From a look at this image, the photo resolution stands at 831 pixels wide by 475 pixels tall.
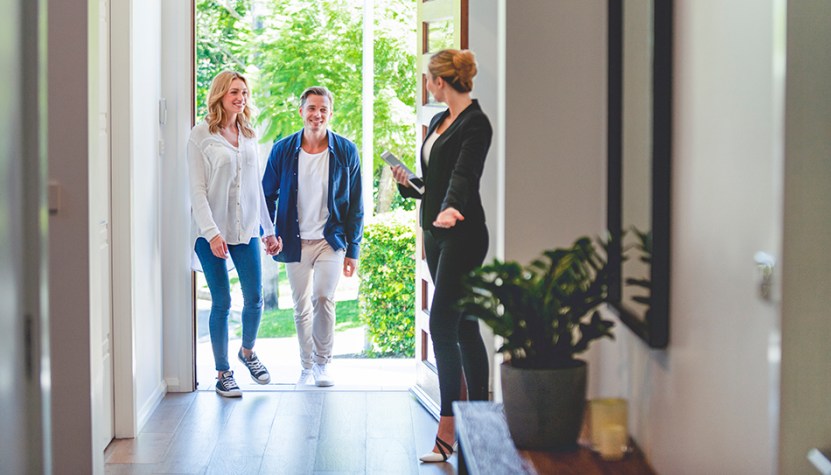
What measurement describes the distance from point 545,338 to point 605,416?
0.20m

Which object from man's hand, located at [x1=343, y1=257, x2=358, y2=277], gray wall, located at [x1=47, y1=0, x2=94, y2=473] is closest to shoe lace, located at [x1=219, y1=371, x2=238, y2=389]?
man's hand, located at [x1=343, y1=257, x2=358, y2=277]

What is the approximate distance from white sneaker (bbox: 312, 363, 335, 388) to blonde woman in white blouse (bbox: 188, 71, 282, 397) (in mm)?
444

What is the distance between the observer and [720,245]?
1.93m

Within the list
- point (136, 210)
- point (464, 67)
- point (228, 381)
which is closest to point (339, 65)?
point (228, 381)

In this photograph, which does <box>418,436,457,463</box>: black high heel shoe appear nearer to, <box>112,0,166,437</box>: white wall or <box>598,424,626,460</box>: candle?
<box>112,0,166,437</box>: white wall

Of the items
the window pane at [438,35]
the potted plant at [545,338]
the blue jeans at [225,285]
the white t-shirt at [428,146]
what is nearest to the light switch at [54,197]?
the white t-shirt at [428,146]

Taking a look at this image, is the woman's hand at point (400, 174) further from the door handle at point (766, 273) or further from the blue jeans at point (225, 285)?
the door handle at point (766, 273)

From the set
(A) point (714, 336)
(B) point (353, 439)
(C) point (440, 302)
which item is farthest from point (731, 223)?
(B) point (353, 439)

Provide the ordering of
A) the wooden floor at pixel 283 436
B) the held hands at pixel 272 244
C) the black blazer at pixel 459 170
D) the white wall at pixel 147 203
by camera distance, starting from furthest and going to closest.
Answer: the held hands at pixel 272 244 < the white wall at pixel 147 203 < the wooden floor at pixel 283 436 < the black blazer at pixel 459 170

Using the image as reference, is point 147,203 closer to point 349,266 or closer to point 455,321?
point 349,266

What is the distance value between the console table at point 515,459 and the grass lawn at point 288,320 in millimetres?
5586

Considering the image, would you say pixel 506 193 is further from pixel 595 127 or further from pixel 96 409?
pixel 96 409

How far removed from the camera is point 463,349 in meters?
4.20

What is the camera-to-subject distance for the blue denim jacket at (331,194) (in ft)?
18.9
